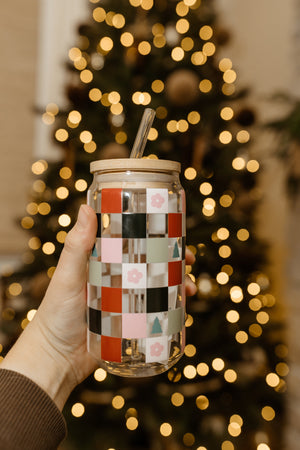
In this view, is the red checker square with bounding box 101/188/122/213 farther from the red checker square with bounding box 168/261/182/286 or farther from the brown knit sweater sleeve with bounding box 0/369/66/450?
the brown knit sweater sleeve with bounding box 0/369/66/450

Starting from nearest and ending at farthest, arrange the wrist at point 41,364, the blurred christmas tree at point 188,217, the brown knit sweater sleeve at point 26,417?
1. the brown knit sweater sleeve at point 26,417
2. the wrist at point 41,364
3. the blurred christmas tree at point 188,217

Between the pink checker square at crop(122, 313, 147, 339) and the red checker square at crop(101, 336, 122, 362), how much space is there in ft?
0.07

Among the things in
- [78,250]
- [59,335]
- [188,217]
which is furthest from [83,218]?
[188,217]

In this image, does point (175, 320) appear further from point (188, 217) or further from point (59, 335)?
point (188, 217)

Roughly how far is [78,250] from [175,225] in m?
0.19

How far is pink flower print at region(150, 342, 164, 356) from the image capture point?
0.58 metres

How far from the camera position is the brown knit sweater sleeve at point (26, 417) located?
0.57 metres

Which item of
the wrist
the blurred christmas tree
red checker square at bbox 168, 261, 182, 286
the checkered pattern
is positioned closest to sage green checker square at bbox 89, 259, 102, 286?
the checkered pattern

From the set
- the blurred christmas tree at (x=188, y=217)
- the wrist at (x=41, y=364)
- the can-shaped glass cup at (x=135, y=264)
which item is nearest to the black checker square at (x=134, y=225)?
the can-shaped glass cup at (x=135, y=264)

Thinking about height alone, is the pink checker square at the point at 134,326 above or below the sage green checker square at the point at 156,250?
below

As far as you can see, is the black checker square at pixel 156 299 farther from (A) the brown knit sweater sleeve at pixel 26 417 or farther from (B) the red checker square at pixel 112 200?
(A) the brown knit sweater sleeve at pixel 26 417

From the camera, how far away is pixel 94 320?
62cm

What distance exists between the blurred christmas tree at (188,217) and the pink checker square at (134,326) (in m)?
0.79

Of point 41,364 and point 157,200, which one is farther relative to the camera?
Result: point 41,364
